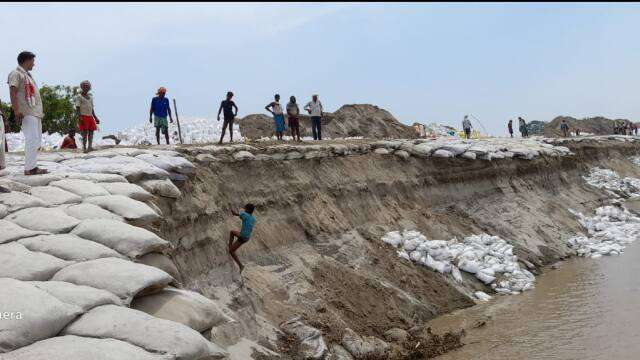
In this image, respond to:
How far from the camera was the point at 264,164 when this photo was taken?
10188mm

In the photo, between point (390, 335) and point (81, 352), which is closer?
point (81, 352)

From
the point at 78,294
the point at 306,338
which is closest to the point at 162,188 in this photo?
the point at 306,338

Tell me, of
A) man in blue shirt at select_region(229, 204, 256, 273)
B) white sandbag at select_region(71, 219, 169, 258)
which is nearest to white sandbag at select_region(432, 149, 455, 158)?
man in blue shirt at select_region(229, 204, 256, 273)

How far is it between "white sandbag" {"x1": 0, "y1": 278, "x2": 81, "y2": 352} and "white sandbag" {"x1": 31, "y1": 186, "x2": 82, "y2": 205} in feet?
6.35

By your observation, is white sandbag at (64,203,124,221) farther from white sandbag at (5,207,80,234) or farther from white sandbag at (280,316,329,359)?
white sandbag at (280,316,329,359)

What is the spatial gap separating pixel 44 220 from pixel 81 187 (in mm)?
1062

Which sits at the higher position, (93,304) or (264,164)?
(264,164)

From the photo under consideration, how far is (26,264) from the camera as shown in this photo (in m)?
4.25

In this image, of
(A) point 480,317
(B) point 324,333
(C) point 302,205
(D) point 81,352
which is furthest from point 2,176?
(A) point 480,317

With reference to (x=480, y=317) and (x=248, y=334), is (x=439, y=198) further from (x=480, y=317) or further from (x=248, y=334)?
(x=248, y=334)

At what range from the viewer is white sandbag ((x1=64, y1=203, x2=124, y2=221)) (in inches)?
214

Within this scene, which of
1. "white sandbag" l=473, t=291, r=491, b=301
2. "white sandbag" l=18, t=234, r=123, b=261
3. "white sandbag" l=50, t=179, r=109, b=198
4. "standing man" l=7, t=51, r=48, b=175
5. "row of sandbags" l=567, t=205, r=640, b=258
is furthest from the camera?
"row of sandbags" l=567, t=205, r=640, b=258

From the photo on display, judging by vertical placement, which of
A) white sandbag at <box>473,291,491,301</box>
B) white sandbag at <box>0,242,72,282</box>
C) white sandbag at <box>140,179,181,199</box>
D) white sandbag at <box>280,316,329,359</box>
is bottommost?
white sandbag at <box>473,291,491,301</box>

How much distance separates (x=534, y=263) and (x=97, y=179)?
1009cm
